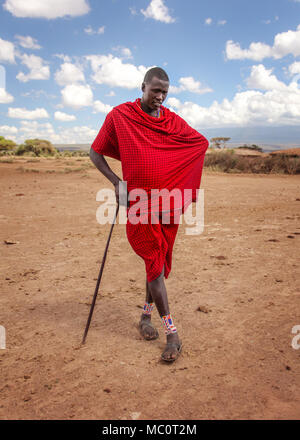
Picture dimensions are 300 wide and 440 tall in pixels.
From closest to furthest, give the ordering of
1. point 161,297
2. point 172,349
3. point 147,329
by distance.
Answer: point 172,349 → point 161,297 → point 147,329

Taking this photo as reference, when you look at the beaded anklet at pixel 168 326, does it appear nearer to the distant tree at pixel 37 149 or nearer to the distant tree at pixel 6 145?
the distant tree at pixel 37 149

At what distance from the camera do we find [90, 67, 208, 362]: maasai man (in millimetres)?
2381

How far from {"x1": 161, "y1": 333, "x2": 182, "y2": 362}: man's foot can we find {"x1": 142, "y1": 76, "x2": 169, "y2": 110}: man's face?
1710 mm

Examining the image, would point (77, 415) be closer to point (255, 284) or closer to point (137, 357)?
point (137, 357)

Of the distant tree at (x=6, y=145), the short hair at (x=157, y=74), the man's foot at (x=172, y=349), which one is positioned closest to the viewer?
the man's foot at (x=172, y=349)

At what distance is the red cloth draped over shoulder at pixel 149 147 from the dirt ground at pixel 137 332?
1.12m

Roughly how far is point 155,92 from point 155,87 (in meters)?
0.03

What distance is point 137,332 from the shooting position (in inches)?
106

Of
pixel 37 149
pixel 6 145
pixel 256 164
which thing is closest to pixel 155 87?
pixel 256 164

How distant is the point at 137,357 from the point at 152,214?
40.4 inches

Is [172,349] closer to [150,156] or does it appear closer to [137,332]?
[137,332]

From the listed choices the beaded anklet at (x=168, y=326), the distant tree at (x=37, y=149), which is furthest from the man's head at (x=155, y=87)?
the distant tree at (x=37, y=149)

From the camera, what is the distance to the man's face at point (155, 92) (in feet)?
7.76

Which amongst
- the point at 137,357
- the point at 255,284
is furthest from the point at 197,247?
the point at 137,357
